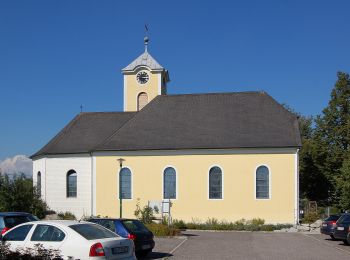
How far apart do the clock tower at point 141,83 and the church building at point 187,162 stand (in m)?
4.32

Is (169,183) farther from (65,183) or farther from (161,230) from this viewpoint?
(161,230)

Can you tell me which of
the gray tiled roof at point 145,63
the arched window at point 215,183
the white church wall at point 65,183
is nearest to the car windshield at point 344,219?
the arched window at point 215,183

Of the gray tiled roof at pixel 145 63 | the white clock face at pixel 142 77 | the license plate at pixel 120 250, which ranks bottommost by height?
the license plate at pixel 120 250

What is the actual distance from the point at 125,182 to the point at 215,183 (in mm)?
6720

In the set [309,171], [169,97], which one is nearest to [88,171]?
[169,97]

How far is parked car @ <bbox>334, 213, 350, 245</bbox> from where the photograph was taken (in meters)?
24.7

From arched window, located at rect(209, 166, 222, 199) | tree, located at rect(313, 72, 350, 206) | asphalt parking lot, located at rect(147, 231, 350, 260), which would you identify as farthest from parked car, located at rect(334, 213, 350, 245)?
tree, located at rect(313, 72, 350, 206)

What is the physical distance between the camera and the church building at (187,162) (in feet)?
120

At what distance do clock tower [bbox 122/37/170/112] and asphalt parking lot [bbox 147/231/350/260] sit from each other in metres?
22.3

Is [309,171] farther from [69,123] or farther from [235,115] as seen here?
[69,123]

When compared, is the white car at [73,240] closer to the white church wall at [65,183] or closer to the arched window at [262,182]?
the arched window at [262,182]

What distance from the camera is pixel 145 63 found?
4797 centimetres

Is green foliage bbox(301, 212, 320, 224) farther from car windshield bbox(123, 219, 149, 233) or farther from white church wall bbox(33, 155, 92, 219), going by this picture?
car windshield bbox(123, 219, 149, 233)

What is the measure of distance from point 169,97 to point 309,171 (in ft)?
66.5
